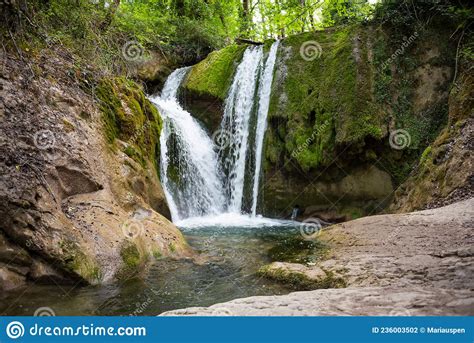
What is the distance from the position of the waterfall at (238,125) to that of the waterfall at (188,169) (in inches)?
12.6

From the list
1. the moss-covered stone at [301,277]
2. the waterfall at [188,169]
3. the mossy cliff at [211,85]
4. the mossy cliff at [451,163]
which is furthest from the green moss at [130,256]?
the mossy cliff at [211,85]

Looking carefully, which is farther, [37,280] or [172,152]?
[172,152]

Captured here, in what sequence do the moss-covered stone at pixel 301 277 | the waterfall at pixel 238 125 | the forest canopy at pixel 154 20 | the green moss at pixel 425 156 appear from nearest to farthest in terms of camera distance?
the moss-covered stone at pixel 301 277 < the forest canopy at pixel 154 20 < the green moss at pixel 425 156 < the waterfall at pixel 238 125

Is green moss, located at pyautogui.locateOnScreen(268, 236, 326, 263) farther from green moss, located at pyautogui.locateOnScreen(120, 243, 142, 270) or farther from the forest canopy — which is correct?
the forest canopy

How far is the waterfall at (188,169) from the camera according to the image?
9.99m

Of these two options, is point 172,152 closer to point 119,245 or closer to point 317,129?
point 317,129

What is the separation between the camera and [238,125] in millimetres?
11523

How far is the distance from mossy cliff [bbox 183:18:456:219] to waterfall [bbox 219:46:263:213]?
0.77 metres

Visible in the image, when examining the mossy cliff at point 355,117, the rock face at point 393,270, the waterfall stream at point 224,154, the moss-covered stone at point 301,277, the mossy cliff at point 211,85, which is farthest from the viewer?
the mossy cliff at point 211,85

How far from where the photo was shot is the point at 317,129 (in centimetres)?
1009

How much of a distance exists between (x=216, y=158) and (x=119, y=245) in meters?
6.47

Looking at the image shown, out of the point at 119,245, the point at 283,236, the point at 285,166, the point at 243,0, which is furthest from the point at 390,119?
the point at 243,0

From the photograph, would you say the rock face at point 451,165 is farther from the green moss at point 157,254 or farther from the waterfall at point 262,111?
the green moss at point 157,254

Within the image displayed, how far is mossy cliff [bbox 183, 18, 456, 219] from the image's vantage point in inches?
367
